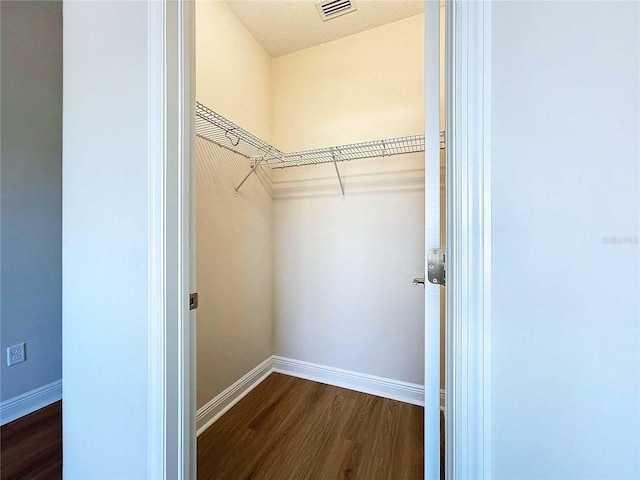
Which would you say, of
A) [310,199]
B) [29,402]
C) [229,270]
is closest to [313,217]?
[310,199]

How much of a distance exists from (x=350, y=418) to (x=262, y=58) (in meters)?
2.78

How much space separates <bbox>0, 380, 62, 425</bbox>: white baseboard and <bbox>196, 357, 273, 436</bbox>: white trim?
1.13 meters

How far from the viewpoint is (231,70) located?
1.88 meters

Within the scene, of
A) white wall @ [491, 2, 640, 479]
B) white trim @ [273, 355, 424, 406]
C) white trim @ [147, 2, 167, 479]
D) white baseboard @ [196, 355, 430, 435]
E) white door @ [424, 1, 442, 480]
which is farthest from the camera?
white trim @ [273, 355, 424, 406]

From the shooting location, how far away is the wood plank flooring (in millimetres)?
1336

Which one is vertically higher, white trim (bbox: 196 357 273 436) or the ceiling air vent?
the ceiling air vent

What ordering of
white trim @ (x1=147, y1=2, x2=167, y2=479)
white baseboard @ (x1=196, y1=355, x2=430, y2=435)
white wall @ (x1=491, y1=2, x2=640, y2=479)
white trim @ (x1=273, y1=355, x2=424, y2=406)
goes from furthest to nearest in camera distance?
white trim @ (x1=273, y1=355, x2=424, y2=406) → white baseboard @ (x1=196, y1=355, x2=430, y2=435) → white trim @ (x1=147, y1=2, x2=167, y2=479) → white wall @ (x1=491, y1=2, x2=640, y2=479)

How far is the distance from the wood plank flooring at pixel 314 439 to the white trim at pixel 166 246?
2.19 feet

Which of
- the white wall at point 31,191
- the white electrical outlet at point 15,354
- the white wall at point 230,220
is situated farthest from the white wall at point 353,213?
the white electrical outlet at point 15,354

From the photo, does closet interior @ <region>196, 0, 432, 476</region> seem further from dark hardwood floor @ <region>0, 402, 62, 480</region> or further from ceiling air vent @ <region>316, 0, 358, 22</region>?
dark hardwood floor @ <region>0, 402, 62, 480</region>

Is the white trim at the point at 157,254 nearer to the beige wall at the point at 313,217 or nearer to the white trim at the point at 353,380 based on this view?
the beige wall at the point at 313,217

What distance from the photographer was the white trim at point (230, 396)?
1617 mm

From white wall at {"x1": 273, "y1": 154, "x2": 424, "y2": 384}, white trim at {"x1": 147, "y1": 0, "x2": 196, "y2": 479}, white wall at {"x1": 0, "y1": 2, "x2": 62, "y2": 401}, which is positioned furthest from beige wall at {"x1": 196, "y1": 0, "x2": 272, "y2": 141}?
white wall at {"x1": 0, "y1": 2, "x2": 62, "y2": 401}

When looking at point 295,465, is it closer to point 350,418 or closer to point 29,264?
point 350,418
